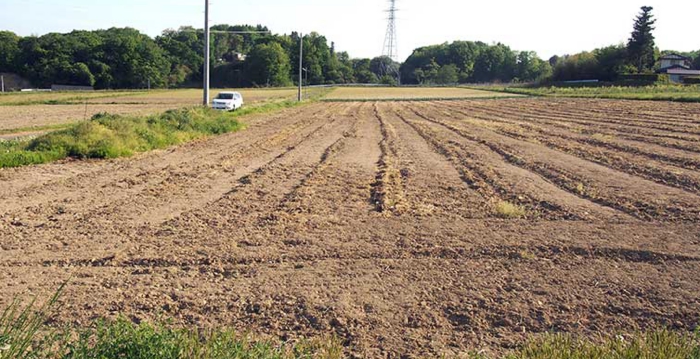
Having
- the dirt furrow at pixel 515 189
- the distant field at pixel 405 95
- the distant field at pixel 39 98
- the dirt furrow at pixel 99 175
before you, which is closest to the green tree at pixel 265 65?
the distant field at pixel 405 95

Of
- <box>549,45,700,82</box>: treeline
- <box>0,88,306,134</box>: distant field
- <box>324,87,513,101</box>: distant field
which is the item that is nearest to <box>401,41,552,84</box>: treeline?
<box>549,45,700,82</box>: treeline

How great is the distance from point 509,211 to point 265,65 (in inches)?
4918

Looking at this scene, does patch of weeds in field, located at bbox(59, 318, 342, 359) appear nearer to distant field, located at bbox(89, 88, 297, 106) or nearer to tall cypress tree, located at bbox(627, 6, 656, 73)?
distant field, located at bbox(89, 88, 297, 106)

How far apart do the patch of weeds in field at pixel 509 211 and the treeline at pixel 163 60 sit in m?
62.8

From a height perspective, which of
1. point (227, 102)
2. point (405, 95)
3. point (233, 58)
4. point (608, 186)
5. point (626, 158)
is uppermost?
point (233, 58)

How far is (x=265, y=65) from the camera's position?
130m

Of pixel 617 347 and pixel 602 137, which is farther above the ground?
pixel 602 137

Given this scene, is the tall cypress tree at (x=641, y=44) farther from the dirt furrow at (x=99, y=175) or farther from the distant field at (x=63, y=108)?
the dirt furrow at (x=99, y=175)

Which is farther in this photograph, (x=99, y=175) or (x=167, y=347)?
(x=99, y=175)

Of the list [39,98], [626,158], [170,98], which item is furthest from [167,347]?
[170,98]

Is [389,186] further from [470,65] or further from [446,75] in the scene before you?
[470,65]

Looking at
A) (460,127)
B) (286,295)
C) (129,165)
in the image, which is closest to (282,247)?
(286,295)

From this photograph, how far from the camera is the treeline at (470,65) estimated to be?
160 metres

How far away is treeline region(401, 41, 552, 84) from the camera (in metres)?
160
